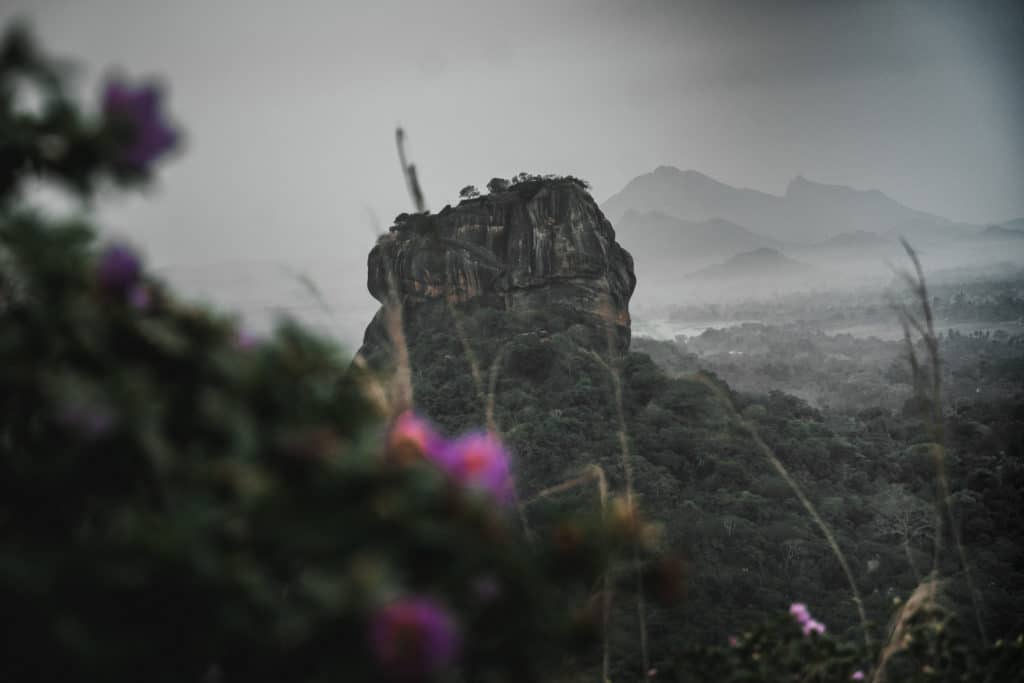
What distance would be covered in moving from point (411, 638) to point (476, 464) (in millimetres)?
312

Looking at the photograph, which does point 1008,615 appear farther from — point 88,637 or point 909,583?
point 88,637

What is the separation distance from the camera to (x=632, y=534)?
109 centimetres

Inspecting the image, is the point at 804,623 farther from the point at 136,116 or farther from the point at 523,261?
the point at 523,261

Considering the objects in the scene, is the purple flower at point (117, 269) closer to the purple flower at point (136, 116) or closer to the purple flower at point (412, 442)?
the purple flower at point (136, 116)

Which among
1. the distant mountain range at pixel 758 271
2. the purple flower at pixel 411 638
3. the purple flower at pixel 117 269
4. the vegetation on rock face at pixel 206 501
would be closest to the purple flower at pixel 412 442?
the vegetation on rock face at pixel 206 501

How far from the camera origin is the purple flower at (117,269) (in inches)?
38.0

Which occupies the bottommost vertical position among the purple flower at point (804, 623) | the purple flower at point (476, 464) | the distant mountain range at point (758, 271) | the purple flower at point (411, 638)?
the purple flower at point (804, 623)

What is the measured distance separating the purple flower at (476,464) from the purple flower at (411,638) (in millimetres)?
234

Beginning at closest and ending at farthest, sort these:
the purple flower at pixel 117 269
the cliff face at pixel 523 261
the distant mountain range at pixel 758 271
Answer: the purple flower at pixel 117 269 → the cliff face at pixel 523 261 → the distant mountain range at pixel 758 271

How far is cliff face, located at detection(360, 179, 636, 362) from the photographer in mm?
33062

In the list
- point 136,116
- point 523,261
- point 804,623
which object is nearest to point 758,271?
point 523,261

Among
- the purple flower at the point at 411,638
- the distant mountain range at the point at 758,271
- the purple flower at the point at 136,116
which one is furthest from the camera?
the distant mountain range at the point at 758,271

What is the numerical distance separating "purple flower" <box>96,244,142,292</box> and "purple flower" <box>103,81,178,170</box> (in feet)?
0.80

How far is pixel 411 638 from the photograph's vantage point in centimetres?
75
